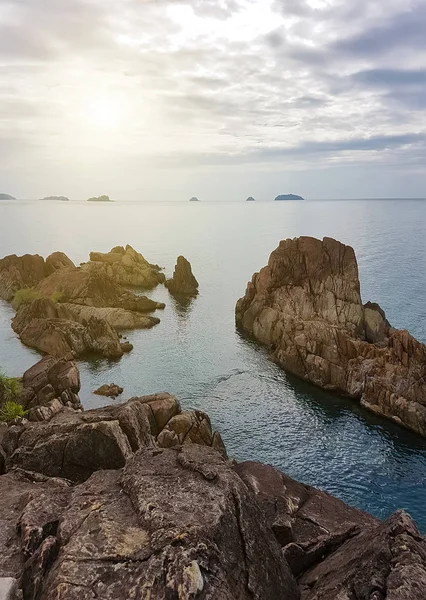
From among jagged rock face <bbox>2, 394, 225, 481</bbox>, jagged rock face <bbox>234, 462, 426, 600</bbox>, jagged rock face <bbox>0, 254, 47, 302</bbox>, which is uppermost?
jagged rock face <bbox>234, 462, 426, 600</bbox>

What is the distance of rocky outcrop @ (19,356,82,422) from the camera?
6391 centimetres

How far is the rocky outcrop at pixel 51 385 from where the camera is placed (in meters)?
63.9

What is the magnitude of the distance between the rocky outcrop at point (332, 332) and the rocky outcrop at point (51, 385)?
41080 millimetres

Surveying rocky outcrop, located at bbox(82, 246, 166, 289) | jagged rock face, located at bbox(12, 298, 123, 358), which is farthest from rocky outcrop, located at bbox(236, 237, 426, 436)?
rocky outcrop, located at bbox(82, 246, 166, 289)

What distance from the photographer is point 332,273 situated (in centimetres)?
10000

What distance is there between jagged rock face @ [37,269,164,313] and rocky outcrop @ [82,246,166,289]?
26.3 m

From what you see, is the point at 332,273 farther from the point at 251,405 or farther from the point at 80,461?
the point at 80,461

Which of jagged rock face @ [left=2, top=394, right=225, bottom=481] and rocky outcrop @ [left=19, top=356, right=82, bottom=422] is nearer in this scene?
jagged rock face @ [left=2, top=394, right=225, bottom=481]

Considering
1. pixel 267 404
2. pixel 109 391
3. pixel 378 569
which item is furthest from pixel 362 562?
pixel 109 391

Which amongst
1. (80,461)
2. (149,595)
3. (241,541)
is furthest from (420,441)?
(149,595)

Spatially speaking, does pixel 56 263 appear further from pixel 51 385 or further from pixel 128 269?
pixel 51 385

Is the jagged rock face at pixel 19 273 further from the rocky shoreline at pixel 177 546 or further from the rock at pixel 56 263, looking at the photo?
the rocky shoreline at pixel 177 546

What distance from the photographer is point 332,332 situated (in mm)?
85812

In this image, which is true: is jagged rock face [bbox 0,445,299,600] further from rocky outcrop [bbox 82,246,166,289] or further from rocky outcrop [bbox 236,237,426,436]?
rocky outcrop [bbox 82,246,166,289]
